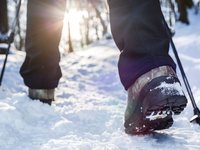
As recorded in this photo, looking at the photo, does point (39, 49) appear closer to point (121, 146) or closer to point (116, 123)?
point (116, 123)

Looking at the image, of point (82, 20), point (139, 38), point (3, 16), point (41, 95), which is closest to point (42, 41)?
point (41, 95)

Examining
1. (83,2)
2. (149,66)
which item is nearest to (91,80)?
(149,66)

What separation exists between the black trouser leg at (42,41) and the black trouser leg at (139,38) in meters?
0.58

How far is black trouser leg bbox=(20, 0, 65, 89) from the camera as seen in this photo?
2.03 meters

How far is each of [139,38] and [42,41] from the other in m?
0.73

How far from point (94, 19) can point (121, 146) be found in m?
28.9

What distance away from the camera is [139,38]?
1446 mm

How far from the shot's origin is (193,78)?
297 centimetres

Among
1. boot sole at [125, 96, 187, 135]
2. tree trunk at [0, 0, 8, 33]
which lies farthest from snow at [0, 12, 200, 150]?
tree trunk at [0, 0, 8, 33]

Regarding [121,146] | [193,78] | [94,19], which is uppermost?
[121,146]

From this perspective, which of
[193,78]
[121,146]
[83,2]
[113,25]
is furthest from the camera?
[83,2]

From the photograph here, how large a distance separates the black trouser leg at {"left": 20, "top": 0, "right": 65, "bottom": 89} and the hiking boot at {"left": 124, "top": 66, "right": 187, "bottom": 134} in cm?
71

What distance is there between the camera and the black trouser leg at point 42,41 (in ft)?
6.66

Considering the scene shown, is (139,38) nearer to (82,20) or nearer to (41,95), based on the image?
(41,95)
